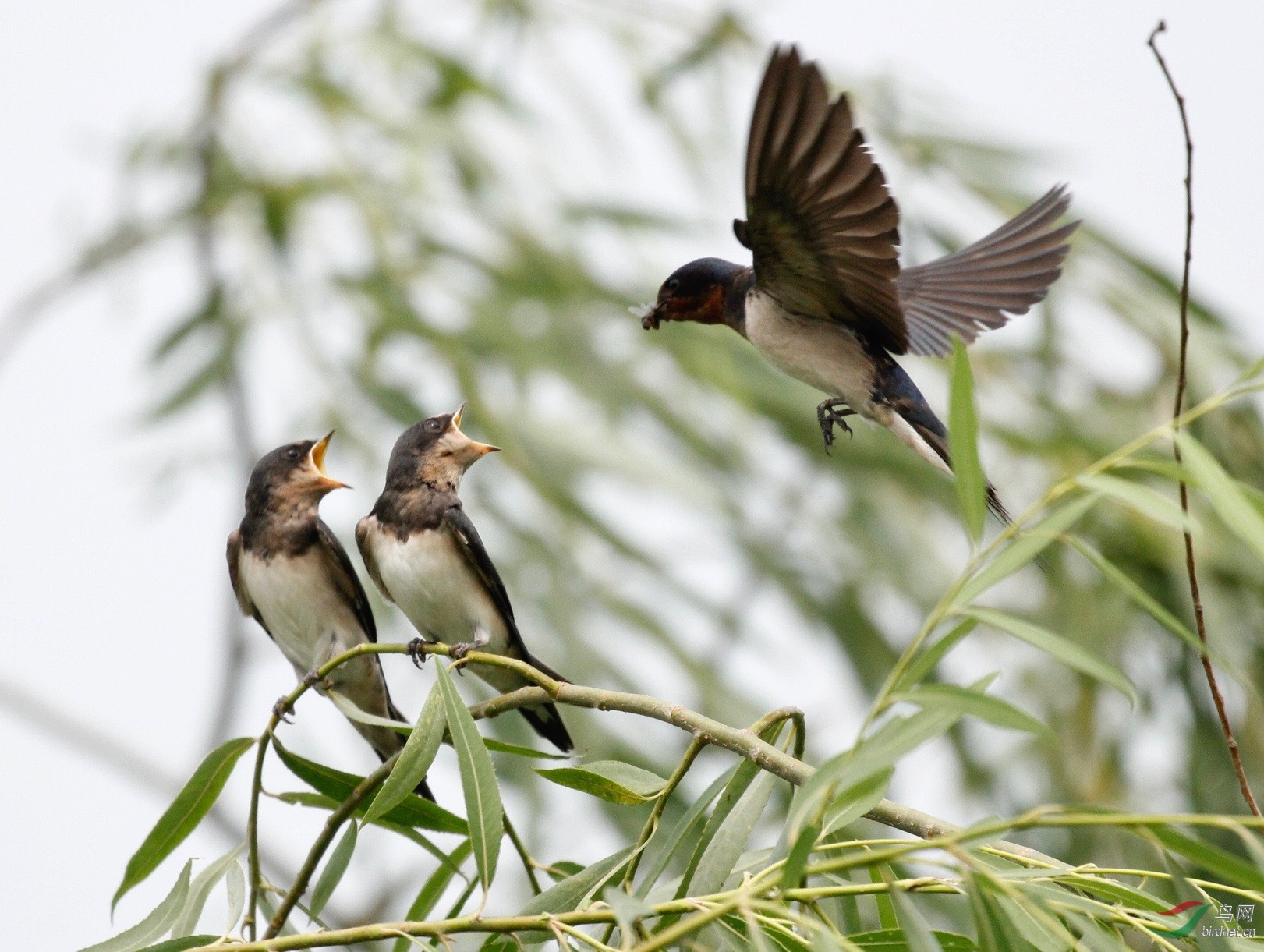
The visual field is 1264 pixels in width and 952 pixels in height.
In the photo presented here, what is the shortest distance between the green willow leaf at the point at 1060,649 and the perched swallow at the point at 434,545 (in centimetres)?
157

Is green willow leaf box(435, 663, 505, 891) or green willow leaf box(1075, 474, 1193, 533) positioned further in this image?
green willow leaf box(435, 663, 505, 891)

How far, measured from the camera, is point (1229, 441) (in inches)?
156

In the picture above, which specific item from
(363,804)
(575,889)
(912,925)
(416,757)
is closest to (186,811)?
(363,804)

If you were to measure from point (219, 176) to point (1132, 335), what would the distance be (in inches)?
127

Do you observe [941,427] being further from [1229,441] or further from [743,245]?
[1229,441]

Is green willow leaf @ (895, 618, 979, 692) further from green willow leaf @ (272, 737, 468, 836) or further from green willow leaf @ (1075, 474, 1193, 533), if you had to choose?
green willow leaf @ (272, 737, 468, 836)

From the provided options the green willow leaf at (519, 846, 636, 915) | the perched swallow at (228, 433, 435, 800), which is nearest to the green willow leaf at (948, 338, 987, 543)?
the green willow leaf at (519, 846, 636, 915)

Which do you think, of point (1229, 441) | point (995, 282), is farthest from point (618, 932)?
point (1229, 441)

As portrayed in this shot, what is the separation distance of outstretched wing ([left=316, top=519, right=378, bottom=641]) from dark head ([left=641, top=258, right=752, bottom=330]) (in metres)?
1.01

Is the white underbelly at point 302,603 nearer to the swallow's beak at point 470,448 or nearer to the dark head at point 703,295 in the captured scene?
the swallow's beak at point 470,448

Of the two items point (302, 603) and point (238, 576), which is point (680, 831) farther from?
point (238, 576)

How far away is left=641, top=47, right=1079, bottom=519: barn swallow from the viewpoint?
1.55 meters

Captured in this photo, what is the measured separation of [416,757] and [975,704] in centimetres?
76

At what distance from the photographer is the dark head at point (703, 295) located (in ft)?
6.59
